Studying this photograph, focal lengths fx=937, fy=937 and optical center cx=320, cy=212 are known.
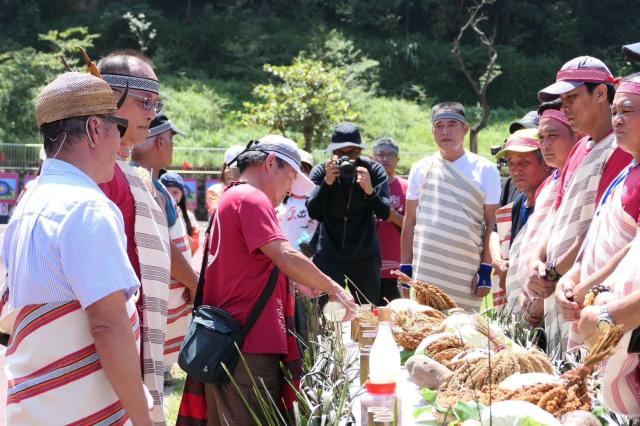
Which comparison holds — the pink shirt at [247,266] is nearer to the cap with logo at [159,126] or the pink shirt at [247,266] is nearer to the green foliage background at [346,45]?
the cap with logo at [159,126]

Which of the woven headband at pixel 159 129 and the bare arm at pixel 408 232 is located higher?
the woven headband at pixel 159 129

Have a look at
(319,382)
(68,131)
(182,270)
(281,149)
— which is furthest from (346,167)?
(68,131)

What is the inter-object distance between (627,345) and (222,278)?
174 centimetres

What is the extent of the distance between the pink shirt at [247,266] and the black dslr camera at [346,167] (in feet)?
8.05

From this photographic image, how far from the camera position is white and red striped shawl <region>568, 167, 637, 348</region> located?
10.4ft

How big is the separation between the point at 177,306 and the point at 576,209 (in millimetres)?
1903

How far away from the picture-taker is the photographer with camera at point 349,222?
6398mm

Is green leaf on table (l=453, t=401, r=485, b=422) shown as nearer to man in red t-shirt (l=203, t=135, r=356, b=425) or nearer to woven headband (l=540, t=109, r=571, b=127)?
man in red t-shirt (l=203, t=135, r=356, b=425)

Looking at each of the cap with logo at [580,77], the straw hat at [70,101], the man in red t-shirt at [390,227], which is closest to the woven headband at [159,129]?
the cap with logo at [580,77]

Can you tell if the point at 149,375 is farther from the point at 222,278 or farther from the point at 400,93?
the point at 400,93

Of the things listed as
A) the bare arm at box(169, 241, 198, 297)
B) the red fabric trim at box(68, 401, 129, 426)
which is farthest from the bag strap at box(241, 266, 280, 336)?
the red fabric trim at box(68, 401, 129, 426)

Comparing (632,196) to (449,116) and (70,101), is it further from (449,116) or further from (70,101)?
(449,116)

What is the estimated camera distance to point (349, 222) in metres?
6.49

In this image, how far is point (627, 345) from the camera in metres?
2.76
